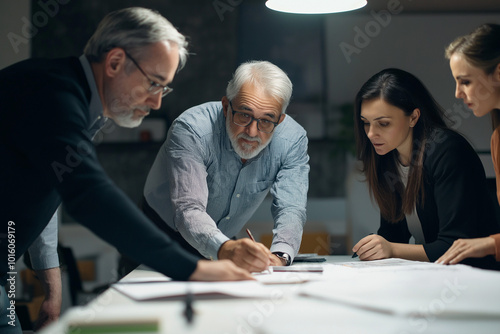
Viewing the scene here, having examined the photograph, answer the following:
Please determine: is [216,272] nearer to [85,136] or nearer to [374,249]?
[85,136]

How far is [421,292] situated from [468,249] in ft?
2.03

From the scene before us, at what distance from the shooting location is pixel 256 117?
6.49 feet

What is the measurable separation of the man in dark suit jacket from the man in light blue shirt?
424 millimetres

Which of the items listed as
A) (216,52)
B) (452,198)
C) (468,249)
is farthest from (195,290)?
(216,52)

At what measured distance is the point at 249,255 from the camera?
4.77 feet

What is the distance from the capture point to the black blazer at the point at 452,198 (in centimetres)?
181

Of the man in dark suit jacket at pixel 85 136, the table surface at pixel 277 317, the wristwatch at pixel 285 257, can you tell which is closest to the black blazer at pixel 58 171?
the man in dark suit jacket at pixel 85 136

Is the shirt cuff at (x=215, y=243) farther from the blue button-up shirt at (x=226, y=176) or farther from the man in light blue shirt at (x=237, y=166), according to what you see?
the blue button-up shirt at (x=226, y=176)

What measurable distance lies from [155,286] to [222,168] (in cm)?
98

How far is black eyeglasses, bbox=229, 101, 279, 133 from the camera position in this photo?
1988 mm

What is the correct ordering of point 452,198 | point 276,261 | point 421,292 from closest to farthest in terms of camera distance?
point 421,292 < point 276,261 < point 452,198

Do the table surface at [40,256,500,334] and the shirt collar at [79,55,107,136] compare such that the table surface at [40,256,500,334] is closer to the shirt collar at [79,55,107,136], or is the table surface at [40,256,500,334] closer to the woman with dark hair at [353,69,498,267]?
the shirt collar at [79,55,107,136]

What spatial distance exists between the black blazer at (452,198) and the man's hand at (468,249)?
0.68 feet

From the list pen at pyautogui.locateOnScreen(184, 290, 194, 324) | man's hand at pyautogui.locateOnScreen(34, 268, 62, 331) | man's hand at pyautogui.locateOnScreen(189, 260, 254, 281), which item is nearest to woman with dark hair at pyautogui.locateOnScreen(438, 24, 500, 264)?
man's hand at pyautogui.locateOnScreen(189, 260, 254, 281)
